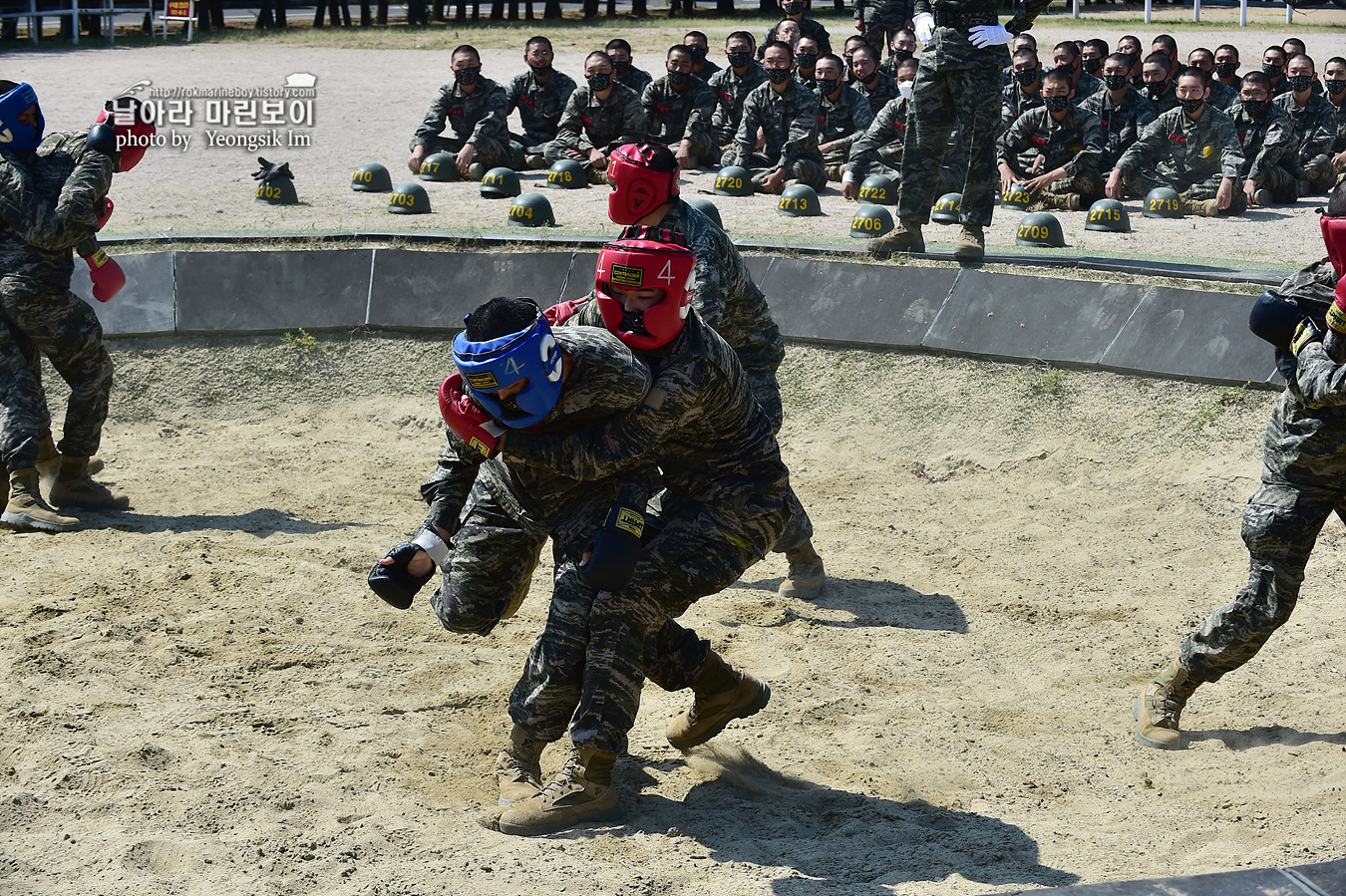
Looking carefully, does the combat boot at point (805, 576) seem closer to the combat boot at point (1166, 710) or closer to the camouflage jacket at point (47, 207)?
the combat boot at point (1166, 710)

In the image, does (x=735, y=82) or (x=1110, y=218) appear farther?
(x=735, y=82)

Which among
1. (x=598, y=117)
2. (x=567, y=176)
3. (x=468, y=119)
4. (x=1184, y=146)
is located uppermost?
(x=1184, y=146)

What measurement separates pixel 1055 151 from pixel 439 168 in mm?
5987

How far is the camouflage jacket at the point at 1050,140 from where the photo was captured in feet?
40.3

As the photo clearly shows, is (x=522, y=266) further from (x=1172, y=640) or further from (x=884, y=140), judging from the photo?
(x=884, y=140)

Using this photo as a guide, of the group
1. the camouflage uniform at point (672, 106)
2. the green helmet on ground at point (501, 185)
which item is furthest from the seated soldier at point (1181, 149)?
the green helmet on ground at point (501, 185)

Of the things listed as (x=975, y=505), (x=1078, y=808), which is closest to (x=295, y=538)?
(x=975, y=505)

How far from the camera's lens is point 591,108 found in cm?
1385

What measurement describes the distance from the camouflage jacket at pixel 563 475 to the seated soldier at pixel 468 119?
9.93 metres

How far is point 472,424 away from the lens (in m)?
3.60

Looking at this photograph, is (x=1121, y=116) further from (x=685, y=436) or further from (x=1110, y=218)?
(x=685, y=436)

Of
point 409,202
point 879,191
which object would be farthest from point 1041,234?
point 409,202

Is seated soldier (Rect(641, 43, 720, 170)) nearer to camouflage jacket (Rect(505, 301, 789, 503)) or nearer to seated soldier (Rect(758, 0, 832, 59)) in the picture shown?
seated soldier (Rect(758, 0, 832, 59))

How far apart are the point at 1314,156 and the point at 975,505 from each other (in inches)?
300
